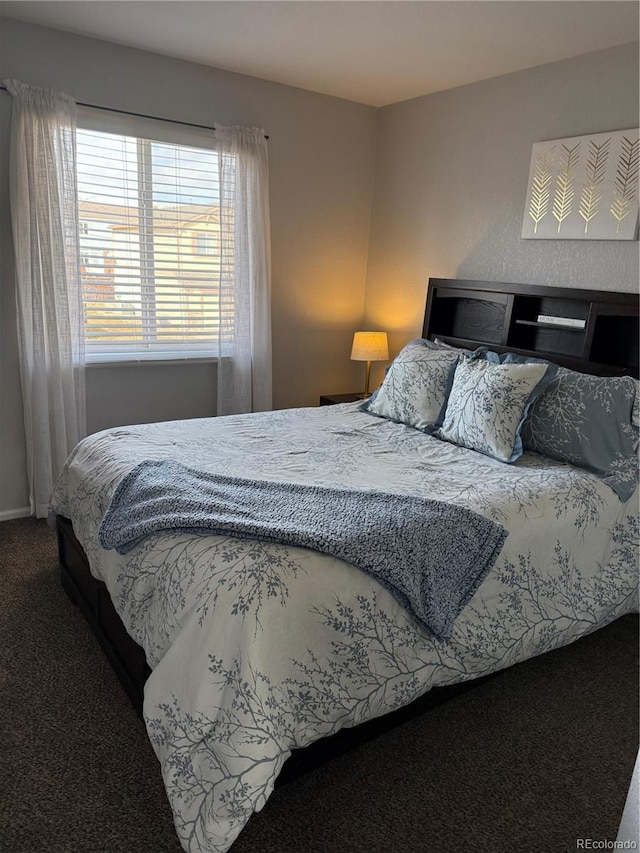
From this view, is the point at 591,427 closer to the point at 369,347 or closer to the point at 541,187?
the point at 541,187

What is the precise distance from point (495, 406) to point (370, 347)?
5.00 feet

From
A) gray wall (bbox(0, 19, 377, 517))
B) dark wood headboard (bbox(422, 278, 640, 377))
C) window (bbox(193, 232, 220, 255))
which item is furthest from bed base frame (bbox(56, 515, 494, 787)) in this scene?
window (bbox(193, 232, 220, 255))

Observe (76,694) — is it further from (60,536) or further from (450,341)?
(450,341)

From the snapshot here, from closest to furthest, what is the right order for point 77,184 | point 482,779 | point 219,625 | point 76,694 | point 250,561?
point 219,625 < point 250,561 < point 482,779 < point 76,694 < point 77,184

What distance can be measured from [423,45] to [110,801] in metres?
3.37

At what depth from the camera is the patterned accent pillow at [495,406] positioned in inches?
103

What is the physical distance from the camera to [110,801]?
172cm

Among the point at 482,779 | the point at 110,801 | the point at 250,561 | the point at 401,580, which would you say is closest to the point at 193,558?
the point at 250,561

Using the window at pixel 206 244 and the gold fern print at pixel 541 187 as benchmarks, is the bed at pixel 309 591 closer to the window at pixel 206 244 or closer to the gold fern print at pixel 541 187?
the gold fern print at pixel 541 187

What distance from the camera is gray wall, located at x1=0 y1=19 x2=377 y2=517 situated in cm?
315

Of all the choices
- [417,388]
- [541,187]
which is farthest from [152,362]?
[541,187]

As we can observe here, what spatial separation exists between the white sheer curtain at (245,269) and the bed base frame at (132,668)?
156 centimetres

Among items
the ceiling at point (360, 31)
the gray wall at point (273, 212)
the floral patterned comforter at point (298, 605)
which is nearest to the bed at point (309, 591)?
the floral patterned comforter at point (298, 605)

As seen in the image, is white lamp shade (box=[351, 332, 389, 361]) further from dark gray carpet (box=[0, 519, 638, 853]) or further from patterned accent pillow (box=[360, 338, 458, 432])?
dark gray carpet (box=[0, 519, 638, 853])
